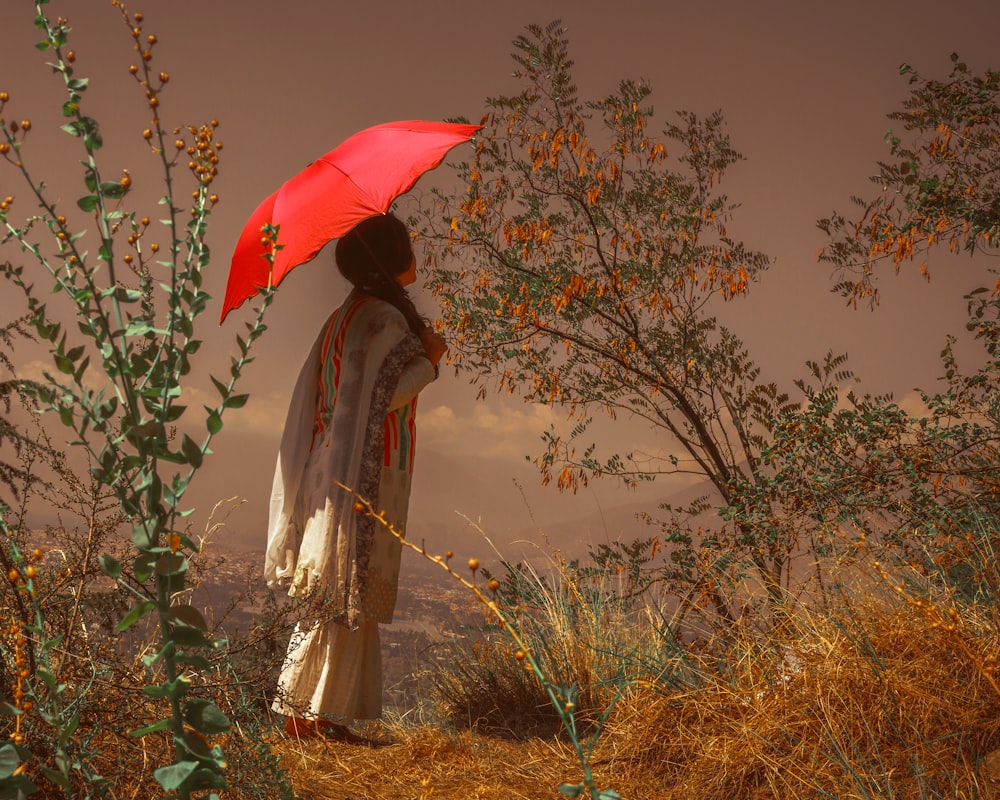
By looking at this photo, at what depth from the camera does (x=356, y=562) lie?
3855mm

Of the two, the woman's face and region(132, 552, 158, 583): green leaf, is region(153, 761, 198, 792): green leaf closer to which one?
region(132, 552, 158, 583): green leaf

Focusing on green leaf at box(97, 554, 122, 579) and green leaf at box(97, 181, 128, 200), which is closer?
green leaf at box(97, 554, 122, 579)

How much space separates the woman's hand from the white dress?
0.05 metres

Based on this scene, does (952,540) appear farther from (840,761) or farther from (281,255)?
(281,255)

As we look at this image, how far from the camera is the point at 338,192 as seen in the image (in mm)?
3623

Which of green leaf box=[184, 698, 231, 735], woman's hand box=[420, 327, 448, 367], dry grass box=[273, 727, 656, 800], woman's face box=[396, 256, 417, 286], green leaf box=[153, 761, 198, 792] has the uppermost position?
woman's face box=[396, 256, 417, 286]

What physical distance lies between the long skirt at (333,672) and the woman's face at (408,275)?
154cm

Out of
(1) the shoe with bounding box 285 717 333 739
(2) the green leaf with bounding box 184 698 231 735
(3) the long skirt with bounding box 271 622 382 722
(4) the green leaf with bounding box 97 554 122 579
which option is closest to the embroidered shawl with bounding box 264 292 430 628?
(3) the long skirt with bounding box 271 622 382 722

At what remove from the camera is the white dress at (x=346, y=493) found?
12.5 ft

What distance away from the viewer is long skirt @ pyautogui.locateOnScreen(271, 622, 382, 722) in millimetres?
3809

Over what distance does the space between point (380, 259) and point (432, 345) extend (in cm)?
46

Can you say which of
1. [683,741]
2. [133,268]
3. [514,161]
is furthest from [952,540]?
[514,161]

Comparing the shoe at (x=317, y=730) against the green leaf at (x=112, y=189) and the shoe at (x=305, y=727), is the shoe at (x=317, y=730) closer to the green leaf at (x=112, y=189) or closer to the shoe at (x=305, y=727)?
the shoe at (x=305, y=727)

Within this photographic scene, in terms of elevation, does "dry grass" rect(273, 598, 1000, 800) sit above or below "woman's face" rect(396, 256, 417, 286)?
below
